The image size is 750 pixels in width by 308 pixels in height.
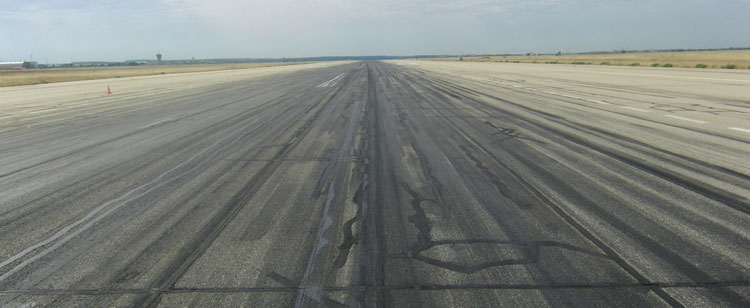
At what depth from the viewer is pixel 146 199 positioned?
16.8 feet

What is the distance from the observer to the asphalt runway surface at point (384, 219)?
A: 3.00m

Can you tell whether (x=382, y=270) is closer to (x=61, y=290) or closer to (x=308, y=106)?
(x=61, y=290)

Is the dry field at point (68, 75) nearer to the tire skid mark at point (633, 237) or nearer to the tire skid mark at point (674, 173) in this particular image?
the tire skid mark at point (674, 173)

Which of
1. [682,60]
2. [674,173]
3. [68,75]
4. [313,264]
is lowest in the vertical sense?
[313,264]

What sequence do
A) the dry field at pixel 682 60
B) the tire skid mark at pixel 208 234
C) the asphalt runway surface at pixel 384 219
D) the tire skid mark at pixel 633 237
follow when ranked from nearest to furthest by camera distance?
the tire skid mark at pixel 633 237 → the asphalt runway surface at pixel 384 219 → the tire skid mark at pixel 208 234 → the dry field at pixel 682 60

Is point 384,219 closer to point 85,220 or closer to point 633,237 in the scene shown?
point 633,237

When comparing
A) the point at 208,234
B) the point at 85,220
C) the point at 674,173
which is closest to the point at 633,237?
the point at 674,173

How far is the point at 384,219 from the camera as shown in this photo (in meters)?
4.26

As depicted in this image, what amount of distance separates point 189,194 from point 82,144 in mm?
5472

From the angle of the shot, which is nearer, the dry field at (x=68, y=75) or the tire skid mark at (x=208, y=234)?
the tire skid mark at (x=208, y=234)

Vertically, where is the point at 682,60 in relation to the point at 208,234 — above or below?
above

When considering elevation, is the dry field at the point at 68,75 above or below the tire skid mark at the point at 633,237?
above

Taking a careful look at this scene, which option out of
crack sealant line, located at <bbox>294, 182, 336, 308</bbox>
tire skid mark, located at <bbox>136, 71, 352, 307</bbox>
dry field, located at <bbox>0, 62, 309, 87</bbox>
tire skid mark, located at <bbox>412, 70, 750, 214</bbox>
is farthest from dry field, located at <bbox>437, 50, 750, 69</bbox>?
dry field, located at <bbox>0, 62, 309, 87</bbox>

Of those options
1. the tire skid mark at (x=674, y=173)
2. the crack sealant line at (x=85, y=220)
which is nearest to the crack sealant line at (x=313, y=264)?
the crack sealant line at (x=85, y=220)
